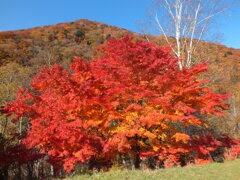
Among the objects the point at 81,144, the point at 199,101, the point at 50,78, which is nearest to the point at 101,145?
the point at 81,144

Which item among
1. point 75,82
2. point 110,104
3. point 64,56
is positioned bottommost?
point 110,104

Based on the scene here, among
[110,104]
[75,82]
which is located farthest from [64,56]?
[110,104]

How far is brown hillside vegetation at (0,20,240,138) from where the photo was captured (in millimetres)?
21125

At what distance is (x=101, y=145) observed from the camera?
384 inches

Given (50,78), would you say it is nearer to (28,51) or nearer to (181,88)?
(181,88)

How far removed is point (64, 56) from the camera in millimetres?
42469

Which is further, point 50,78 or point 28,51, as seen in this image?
point 28,51

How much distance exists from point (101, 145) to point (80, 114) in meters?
1.94

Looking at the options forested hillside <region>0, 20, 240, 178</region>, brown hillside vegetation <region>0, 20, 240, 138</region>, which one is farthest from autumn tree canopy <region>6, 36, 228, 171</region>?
brown hillside vegetation <region>0, 20, 240, 138</region>

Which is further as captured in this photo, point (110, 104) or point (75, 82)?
point (75, 82)

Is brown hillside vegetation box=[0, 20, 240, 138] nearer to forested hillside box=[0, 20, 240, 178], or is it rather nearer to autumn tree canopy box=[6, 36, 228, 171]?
forested hillside box=[0, 20, 240, 178]

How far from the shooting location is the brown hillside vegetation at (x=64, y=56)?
832 inches

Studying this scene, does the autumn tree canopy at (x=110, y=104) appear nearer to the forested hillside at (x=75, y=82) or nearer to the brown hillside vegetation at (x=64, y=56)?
the forested hillside at (x=75, y=82)

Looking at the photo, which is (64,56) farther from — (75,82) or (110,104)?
(110,104)
